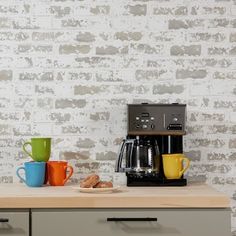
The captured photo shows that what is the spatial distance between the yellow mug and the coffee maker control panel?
0.13 m

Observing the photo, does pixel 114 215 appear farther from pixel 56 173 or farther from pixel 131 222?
pixel 56 173

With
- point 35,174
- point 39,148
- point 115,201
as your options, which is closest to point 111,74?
point 39,148

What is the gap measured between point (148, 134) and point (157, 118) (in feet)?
0.32

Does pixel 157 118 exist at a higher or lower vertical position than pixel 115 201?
higher

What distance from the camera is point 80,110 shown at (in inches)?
115

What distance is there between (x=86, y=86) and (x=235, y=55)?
89 centimetres

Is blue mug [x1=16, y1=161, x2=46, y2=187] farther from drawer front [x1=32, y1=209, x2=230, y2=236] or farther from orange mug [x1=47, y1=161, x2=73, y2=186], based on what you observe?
drawer front [x1=32, y1=209, x2=230, y2=236]

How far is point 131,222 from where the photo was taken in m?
2.25

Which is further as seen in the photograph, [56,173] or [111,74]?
[111,74]

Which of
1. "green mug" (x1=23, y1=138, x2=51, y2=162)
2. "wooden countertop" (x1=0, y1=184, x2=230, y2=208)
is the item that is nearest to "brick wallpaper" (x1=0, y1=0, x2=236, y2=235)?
"green mug" (x1=23, y1=138, x2=51, y2=162)

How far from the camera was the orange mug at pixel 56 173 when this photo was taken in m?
2.66

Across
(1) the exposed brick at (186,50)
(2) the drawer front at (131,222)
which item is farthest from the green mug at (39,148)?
(1) the exposed brick at (186,50)

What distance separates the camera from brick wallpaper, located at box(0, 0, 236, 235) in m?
2.92

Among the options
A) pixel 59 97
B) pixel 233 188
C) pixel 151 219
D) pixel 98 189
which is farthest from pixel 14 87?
pixel 233 188
